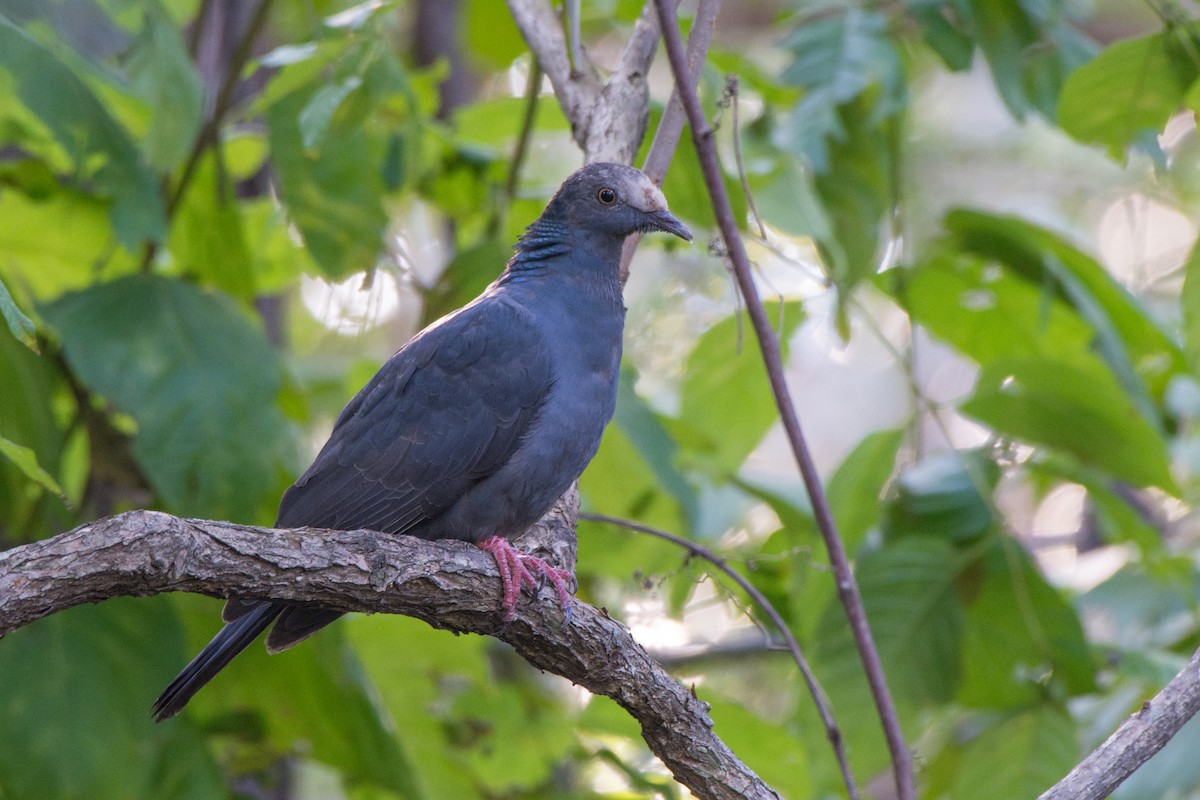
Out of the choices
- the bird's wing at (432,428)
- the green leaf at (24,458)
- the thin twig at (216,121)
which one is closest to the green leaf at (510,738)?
the bird's wing at (432,428)

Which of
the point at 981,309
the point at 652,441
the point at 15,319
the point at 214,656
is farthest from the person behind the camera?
the point at 981,309

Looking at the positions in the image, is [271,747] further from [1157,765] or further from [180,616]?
[1157,765]

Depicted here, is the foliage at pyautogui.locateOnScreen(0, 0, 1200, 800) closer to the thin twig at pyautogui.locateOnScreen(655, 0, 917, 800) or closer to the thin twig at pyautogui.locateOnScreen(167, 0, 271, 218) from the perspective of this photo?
the thin twig at pyautogui.locateOnScreen(167, 0, 271, 218)

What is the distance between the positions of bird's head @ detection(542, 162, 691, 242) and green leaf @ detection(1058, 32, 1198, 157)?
1.26 meters

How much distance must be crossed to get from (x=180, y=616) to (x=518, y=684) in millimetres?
1456

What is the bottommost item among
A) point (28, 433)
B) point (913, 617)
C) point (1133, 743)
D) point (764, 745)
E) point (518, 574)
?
point (764, 745)

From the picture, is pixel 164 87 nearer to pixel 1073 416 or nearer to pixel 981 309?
pixel 981 309

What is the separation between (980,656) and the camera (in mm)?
4090

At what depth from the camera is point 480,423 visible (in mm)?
3324

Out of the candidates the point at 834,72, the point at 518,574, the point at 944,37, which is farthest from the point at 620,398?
the point at 944,37

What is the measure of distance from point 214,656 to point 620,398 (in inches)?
56.7

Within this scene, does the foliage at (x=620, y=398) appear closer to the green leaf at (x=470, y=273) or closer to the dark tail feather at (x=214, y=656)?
the green leaf at (x=470, y=273)

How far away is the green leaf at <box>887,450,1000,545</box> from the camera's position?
13.5 feet

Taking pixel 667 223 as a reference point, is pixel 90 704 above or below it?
below
